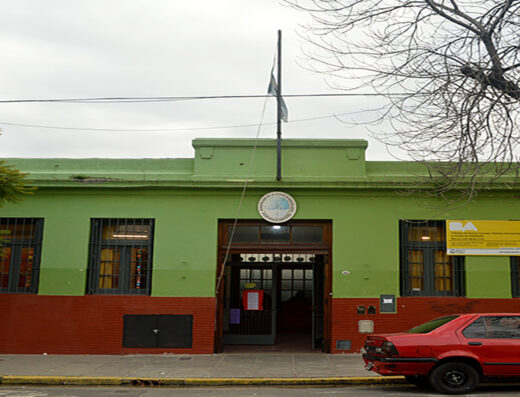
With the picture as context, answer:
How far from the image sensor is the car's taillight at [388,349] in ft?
29.9

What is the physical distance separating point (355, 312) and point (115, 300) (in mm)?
5957

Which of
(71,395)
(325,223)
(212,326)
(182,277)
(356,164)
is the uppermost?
(356,164)

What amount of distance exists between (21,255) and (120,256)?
2.58 metres

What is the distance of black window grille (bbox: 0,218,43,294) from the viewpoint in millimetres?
14055

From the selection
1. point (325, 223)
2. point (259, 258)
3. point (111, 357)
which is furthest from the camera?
point (259, 258)

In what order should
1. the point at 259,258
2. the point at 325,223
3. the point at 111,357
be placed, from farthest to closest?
the point at 259,258 → the point at 325,223 → the point at 111,357

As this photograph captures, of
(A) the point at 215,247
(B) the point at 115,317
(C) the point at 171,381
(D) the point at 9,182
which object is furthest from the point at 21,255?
(C) the point at 171,381

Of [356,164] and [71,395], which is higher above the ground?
[356,164]

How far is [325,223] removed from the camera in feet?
46.3

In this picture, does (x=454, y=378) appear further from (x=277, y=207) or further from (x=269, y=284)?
(x=269, y=284)

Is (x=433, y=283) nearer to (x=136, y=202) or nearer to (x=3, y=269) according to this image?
(x=136, y=202)

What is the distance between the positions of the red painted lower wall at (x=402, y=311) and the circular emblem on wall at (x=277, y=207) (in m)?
2.44

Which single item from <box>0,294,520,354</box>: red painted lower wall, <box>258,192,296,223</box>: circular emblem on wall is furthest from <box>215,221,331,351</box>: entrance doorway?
<box>0,294,520,354</box>: red painted lower wall

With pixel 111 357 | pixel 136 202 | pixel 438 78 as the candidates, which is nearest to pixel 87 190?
pixel 136 202
